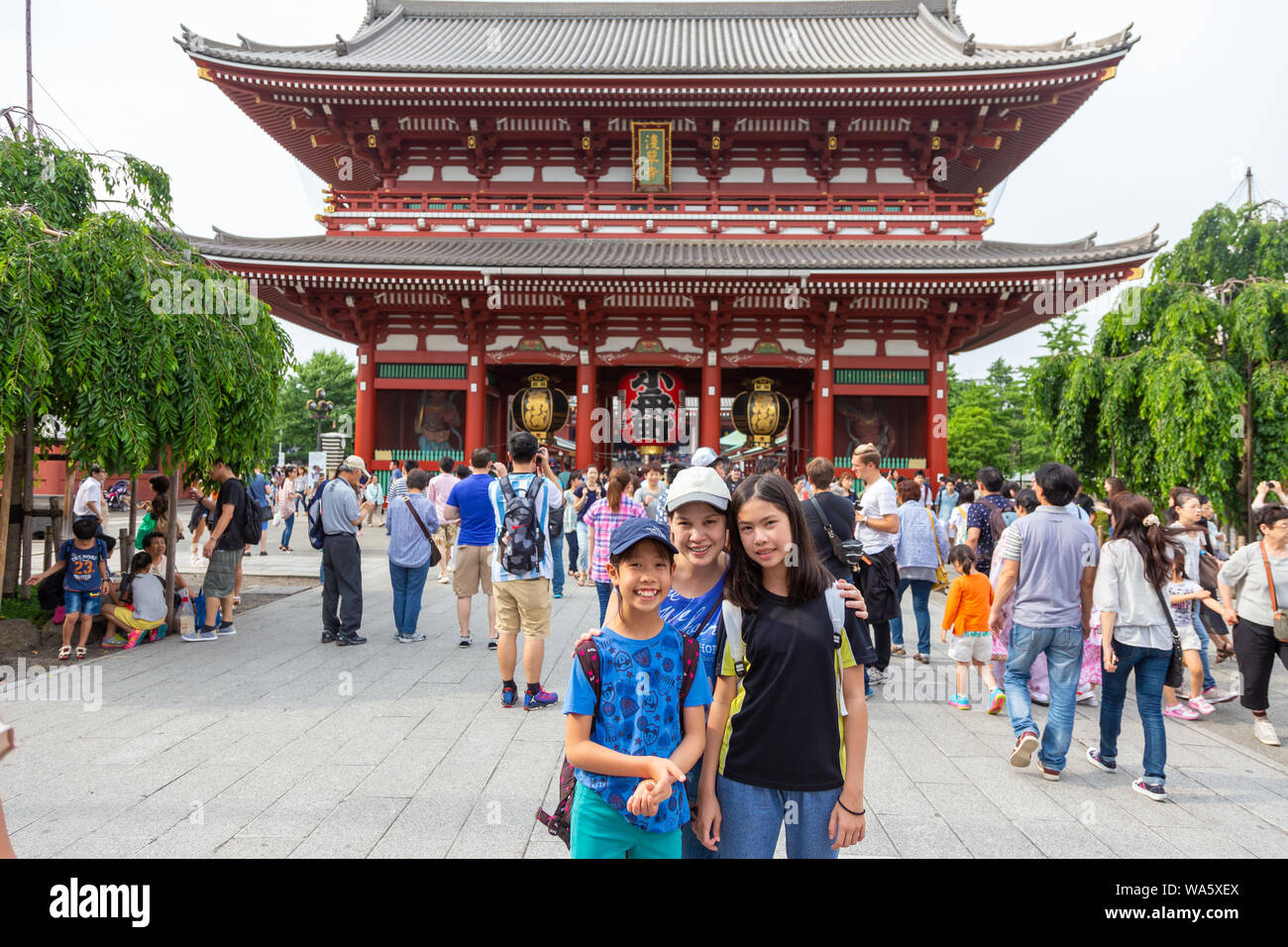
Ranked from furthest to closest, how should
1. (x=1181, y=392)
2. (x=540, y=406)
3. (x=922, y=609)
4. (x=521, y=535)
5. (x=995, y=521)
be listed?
(x=540, y=406)
(x=1181, y=392)
(x=922, y=609)
(x=995, y=521)
(x=521, y=535)

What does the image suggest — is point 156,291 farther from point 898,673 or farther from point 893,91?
point 893,91

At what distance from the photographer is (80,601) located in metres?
6.40

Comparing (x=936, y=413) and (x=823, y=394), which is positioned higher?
(x=823, y=394)

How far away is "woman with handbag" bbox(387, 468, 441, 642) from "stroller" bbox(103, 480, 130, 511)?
17.6m

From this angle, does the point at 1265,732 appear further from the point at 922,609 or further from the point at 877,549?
the point at 877,549

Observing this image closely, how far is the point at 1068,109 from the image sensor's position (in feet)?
49.7

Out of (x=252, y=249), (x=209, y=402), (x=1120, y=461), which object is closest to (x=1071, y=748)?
(x=1120, y=461)

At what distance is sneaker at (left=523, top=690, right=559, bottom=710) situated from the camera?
5.30 meters

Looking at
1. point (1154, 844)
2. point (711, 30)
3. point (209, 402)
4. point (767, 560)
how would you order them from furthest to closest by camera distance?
point (711, 30)
point (209, 402)
point (1154, 844)
point (767, 560)

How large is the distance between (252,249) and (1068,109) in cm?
1745

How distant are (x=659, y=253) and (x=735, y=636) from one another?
1368cm

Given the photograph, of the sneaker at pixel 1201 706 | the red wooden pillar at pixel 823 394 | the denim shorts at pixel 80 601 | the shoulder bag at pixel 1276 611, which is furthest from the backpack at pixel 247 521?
the red wooden pillar at pixel 823 394

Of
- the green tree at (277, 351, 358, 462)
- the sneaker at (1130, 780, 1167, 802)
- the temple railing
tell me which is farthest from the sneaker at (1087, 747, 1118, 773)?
the green tree at (277, 351, 358, 462)

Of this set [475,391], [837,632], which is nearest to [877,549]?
[837,632]
